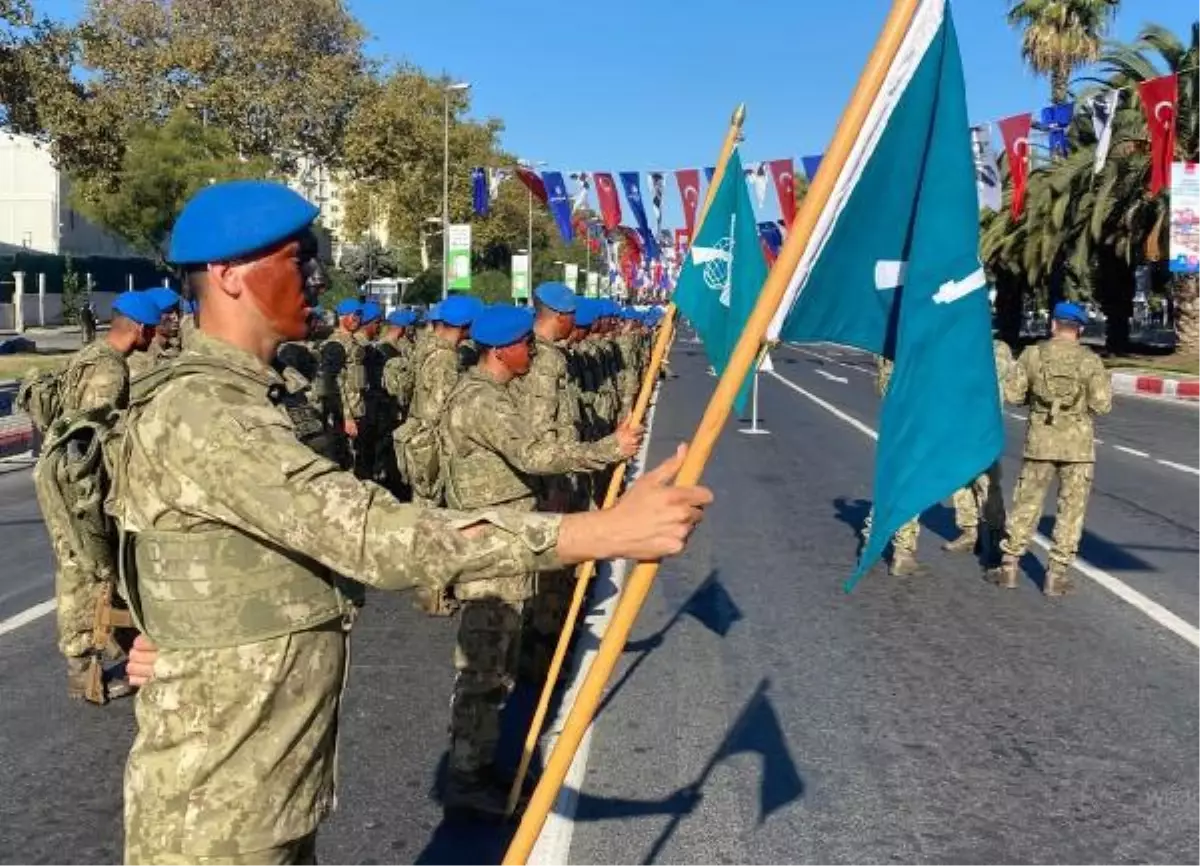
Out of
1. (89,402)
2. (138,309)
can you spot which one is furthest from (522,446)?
(138,309)

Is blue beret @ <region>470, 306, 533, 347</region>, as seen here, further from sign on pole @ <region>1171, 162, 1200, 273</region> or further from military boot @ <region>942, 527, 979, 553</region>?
sign on pole @ <region>1171, 162, 1200, 273</region>

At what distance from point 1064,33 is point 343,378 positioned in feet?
105

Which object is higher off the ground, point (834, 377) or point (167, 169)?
point (167, 169)

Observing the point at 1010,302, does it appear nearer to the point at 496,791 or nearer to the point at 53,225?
the point at 496,791

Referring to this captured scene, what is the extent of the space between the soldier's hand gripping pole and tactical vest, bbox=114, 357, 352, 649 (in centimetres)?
54

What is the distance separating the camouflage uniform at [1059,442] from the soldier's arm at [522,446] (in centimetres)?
440

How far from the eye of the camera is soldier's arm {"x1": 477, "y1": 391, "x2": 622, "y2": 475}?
4.48 metres

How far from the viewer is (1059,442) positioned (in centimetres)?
798

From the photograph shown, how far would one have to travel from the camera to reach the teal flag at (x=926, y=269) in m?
2.77

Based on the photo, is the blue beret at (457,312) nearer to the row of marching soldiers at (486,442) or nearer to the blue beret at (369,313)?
the row of marching soldiers at (486,442)

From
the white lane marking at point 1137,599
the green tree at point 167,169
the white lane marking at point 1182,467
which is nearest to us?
the white lane marking at point 1137,599

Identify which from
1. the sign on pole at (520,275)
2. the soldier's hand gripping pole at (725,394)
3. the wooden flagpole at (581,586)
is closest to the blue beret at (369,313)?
the wooden flagpole at (581,586)

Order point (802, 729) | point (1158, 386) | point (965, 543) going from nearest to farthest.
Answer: point (802, 729) < point (965, 543) < point (1158, 386)

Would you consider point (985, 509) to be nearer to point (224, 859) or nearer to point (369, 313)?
point (369, 313)
